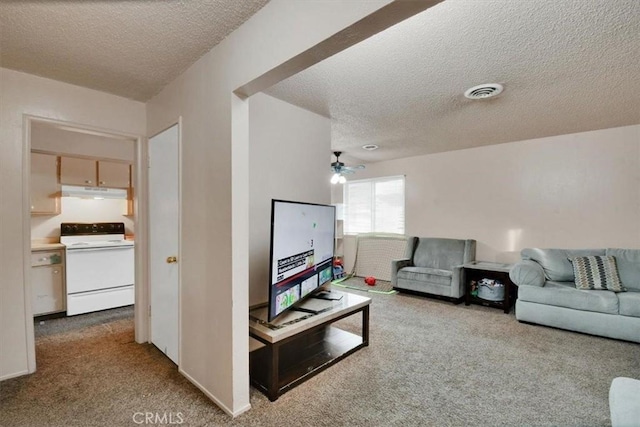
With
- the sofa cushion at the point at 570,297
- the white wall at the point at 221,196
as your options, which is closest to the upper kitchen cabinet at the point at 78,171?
the white wall at the point at 221,196

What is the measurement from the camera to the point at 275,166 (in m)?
2.79

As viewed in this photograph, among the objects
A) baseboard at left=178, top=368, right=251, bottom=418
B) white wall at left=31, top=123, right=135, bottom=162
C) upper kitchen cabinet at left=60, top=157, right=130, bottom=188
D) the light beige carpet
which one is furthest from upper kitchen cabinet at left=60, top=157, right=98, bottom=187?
baseboard at left=178, top=368, right=251, bottom=418

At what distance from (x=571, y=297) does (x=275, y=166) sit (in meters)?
3.46

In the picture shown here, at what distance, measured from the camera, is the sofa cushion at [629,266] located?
3355 mm

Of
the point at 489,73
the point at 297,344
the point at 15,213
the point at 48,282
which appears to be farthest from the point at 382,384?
the point at 48,282

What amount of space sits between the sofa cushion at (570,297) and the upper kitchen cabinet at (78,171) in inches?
225

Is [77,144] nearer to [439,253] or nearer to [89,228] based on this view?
[89,228]

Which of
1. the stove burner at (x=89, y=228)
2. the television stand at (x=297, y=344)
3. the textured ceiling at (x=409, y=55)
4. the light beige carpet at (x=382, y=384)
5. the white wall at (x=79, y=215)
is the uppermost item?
the textured ceiling at (x=409, y=55)

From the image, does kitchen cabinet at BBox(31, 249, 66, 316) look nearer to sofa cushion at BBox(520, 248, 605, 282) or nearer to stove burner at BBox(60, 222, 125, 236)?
stove burner at BBox(60, 222, 125, 236)

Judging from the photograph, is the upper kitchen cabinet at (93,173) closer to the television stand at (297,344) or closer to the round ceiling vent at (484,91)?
the television stand at (297,344)

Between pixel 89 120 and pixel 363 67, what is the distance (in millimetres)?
2385

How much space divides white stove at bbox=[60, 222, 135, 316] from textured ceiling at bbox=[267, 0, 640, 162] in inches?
121

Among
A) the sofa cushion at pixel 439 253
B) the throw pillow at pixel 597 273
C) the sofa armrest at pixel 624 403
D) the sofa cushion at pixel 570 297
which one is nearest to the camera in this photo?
the sofa armrest at pixel 624 403

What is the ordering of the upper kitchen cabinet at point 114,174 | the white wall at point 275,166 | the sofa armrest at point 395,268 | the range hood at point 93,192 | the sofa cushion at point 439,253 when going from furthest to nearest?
the sofa armrest at point 395,268
the sofa cushion at point 439,253
the upper kitchen cabinet at point 114,174
the range hood at point 93,192
the white wall at point 275,166
